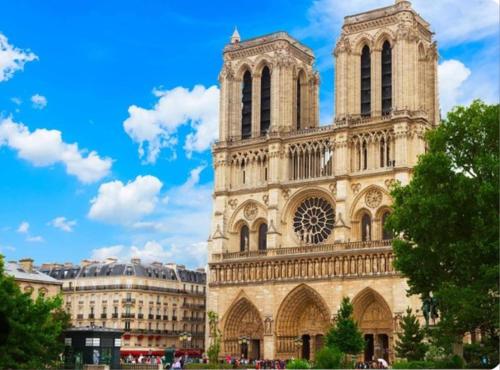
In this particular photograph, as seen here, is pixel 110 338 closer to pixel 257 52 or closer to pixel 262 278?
pixel 262 278

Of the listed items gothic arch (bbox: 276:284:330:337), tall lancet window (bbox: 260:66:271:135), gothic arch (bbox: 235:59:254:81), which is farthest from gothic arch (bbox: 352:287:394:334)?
gothic arch (bbox: 235:59:254:81)

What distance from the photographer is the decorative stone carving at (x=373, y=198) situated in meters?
55.8

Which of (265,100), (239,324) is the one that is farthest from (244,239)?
(265,100)

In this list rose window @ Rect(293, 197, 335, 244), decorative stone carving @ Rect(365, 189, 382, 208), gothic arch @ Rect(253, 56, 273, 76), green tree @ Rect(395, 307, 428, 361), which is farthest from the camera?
gothic arch @ Rect(253, 56, 273, 76)

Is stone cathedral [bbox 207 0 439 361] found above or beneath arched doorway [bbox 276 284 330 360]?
above

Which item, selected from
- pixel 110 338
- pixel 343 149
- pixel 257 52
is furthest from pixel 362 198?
pixel 110 338

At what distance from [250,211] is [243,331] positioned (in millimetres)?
8407

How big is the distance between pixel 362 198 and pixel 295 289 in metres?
7.43

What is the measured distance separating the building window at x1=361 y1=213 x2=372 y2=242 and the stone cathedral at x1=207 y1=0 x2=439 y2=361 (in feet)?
0.46

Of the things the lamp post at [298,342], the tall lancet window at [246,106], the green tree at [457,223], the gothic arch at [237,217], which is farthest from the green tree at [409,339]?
the tall lancet window at [246,106]

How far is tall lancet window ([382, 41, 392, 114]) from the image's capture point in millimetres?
58125

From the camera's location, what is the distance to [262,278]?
58.9 metres

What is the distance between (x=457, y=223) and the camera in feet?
99.1

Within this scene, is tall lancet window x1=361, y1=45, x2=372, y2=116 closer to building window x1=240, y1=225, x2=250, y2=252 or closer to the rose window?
the rose window
